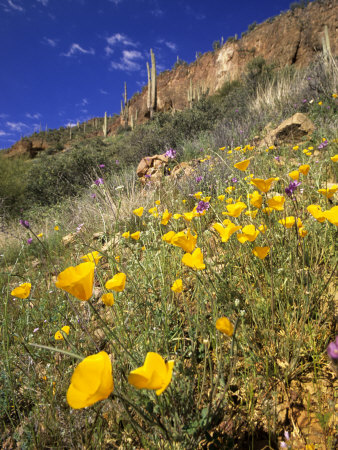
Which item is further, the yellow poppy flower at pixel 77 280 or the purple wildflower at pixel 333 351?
the yellow poppy flower at pixel 77 280

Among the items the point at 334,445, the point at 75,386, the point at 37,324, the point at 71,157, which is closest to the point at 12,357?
the point at 37,324

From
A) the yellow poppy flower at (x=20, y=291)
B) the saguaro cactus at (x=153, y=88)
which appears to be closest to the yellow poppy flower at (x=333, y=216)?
the yellow poppy flower at (x=20, y=291)

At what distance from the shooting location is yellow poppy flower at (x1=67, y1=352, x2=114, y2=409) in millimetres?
520

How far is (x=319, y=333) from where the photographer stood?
1.10 meters

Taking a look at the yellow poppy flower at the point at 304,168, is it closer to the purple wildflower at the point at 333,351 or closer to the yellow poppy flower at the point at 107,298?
the purple wildflower at the point at 333,351

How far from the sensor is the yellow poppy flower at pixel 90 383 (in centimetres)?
52

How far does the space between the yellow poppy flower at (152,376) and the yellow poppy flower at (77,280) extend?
29cm

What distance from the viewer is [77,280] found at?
2.28 ft

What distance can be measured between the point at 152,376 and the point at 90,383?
15cm

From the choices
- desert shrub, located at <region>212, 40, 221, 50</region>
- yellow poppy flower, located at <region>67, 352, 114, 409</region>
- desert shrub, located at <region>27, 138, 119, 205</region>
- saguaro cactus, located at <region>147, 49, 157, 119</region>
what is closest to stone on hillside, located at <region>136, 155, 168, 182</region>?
desert shrub, located at <region>27, 138, 119, 205</region>

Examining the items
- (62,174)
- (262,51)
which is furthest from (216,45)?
(62,174)

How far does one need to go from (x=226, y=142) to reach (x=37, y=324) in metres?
5.06

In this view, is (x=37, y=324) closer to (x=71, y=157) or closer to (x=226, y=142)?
(x=226, y=142)

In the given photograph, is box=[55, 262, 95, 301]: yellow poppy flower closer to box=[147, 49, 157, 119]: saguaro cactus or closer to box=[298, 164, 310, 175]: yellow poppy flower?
box=[298, 164, 310, 175]: yellow poppy flower
